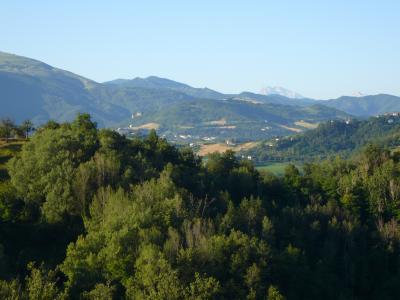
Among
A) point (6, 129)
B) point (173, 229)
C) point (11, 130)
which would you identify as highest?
point (6, 129)

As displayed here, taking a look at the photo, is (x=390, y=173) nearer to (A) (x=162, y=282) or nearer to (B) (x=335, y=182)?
(B) (x=335, y=182)

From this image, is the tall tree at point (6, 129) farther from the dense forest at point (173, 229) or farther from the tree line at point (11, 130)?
the dense forest at point (173, 229)

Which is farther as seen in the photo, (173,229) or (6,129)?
(6,129)

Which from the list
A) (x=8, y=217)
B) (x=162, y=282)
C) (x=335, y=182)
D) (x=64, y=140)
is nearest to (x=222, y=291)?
(x=162, y=282)

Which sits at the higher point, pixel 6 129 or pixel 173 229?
pixel 6 129

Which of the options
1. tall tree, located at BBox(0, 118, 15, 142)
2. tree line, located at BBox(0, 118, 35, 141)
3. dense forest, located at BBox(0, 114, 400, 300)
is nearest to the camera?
dense forest, located at BBox(0, 114, 400, 300)

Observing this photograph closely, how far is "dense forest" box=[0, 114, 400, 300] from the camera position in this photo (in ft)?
127

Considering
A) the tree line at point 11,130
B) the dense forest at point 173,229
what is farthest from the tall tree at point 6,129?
the dense forest at point 173,229

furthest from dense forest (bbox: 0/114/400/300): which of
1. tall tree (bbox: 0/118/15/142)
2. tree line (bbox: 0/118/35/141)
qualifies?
tree line (bbox: 0/118/35/141)

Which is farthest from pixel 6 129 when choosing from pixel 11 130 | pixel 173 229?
pixel 173 229

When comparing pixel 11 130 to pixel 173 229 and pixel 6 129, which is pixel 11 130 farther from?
pixel 173 229

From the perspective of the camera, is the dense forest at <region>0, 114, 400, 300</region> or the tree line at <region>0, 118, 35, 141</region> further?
the tree line at <region>0, 118, 35, 141</region>

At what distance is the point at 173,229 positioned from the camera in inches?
1709

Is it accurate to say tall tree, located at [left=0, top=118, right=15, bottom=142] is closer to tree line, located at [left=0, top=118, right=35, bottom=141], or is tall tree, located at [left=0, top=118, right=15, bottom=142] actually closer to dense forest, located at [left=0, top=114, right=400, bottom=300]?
tree line, located at [left=0, top=118, right=35, bottom=141]
